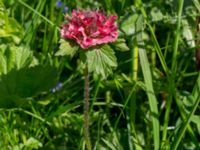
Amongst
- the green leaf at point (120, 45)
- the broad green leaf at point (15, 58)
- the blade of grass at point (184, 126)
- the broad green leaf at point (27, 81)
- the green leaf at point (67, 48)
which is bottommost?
the blade of grass at point (184, 126)

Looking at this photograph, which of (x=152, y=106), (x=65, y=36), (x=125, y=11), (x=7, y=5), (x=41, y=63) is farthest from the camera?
(x=7, y=5)

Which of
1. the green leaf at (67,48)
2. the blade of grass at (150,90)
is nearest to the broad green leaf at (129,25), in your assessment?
the blade of grass at (150,90)

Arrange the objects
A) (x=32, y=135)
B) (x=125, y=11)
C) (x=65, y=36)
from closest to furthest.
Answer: (x=65, y=36) < (x=32, y=135) < (x=125, y=11)

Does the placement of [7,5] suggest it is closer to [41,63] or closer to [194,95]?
[41,63]

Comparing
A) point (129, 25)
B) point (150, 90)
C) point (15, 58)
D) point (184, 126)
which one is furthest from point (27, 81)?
point (184, 126)

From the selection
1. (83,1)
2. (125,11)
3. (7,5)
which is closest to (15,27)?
(7,5)

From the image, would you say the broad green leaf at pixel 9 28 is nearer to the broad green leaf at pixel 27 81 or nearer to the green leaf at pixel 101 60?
the broad green leaf at pixel 27 81

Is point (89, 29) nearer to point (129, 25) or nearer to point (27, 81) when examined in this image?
point (129, 25)
